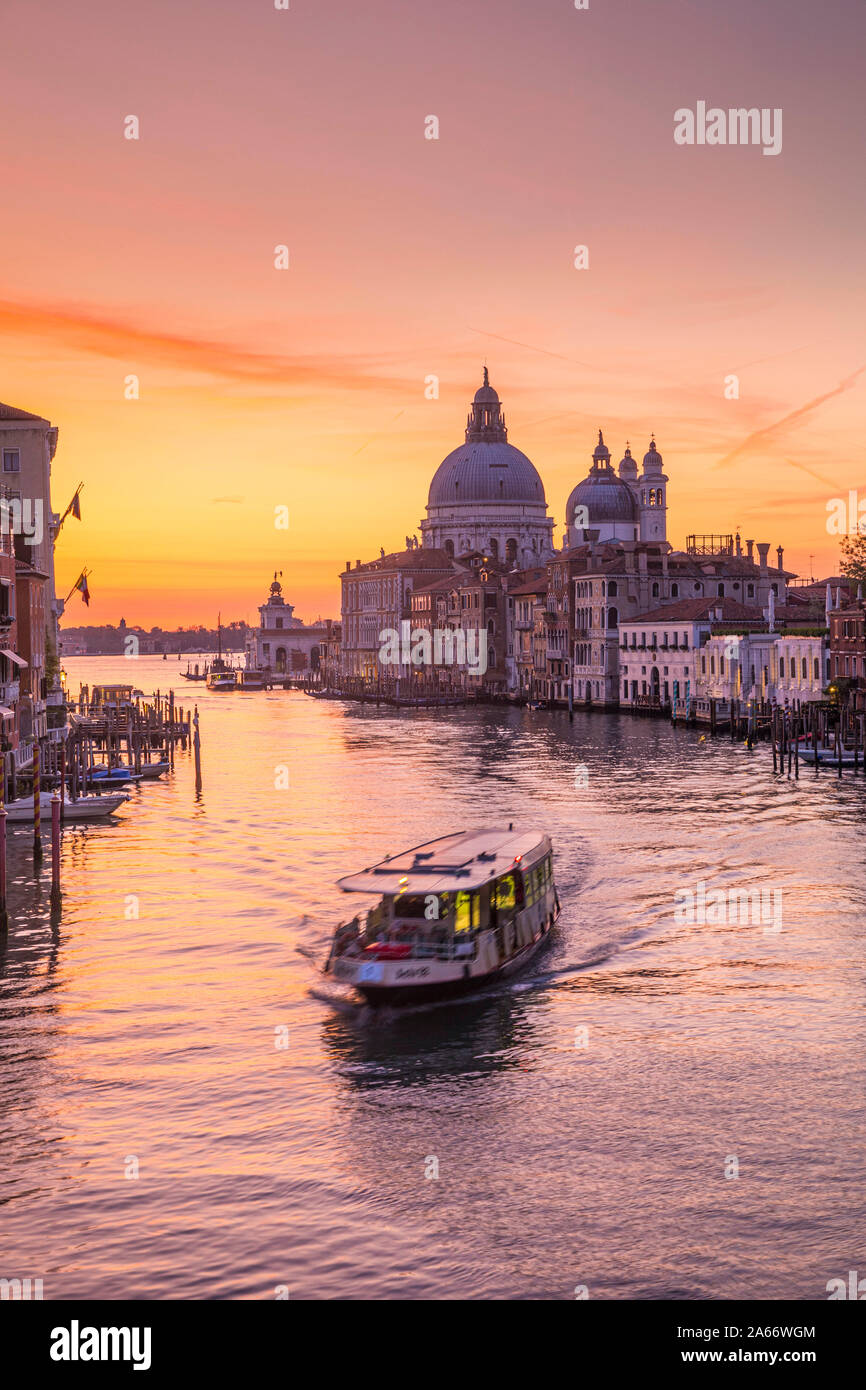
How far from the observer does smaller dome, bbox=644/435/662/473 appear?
118 metres

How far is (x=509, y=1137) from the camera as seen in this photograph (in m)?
16.2

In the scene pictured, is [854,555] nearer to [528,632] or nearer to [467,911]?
[528,632]

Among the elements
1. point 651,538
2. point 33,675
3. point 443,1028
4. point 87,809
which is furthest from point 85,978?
point 651,538

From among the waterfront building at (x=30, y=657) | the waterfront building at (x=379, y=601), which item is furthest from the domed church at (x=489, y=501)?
the waterfront building at (x=30, y=657)

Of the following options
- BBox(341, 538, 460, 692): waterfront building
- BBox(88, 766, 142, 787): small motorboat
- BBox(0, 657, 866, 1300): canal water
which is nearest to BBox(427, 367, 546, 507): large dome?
BBox(341, 538, 460, 692): waterfront building

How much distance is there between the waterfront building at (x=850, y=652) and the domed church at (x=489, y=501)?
101653 mm

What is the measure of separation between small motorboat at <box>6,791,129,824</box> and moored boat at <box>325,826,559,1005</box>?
1834cm

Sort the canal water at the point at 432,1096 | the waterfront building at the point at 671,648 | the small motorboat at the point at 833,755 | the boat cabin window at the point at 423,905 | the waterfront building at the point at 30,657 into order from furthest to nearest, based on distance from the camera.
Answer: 1. the waterfront building at the point at 671,648
2. the small motorboat at the point at 833,755
3. the waterfront building at the point at 30,657
4. the boat cabin window at the point at 423,905
5. the canal water at the point at 432,1096

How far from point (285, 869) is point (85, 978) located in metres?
11.2

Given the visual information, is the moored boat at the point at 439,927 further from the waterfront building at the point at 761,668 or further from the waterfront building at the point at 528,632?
the waterfront building at the point at 528,632

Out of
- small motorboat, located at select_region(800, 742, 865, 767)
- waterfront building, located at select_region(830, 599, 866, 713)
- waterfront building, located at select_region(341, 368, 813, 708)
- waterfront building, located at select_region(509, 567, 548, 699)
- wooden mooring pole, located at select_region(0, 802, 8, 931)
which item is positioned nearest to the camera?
wooden mooring pole, located at select_region(0, 802, 8, 931)

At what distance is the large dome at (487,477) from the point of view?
174m

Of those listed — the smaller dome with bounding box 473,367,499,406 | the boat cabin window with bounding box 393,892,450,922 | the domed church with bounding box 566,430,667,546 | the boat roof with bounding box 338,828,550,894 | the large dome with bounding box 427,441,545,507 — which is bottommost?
the boat cabin window with bounding box 393,892,450,922

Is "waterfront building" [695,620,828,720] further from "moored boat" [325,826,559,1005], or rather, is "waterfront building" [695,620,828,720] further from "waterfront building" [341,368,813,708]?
"moored boat" [325,826,559,1005]
